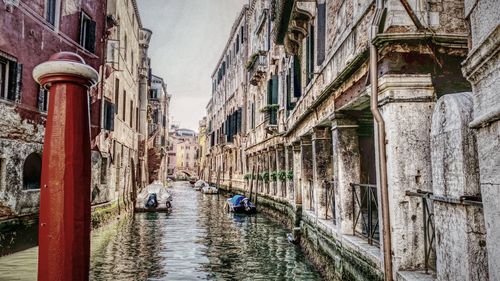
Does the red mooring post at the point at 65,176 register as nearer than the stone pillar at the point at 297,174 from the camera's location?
Yes

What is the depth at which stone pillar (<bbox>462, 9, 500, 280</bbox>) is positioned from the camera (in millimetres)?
2186

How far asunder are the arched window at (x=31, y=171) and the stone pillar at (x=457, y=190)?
9.43m

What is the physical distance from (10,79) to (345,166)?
293 inches

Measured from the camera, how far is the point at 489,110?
223 cm

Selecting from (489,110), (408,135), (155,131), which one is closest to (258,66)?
(408,135)

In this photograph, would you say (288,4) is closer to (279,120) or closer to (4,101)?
(279,120)

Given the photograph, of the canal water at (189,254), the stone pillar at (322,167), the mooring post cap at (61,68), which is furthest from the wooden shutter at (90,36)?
the mooring post cap at (61,68)

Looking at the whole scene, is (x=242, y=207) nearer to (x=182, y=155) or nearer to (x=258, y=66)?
(x=258, y=66)

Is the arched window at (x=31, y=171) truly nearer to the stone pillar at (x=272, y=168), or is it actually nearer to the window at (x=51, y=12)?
the window at (x=51, y=12)

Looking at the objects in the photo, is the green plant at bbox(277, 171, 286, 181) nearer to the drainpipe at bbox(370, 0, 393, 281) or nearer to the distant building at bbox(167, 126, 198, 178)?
the drainpipe at bbox(370, 0, 393, 281)

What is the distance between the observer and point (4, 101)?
328 inches

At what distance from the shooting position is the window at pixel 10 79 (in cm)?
854

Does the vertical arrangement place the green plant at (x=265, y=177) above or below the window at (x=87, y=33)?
below

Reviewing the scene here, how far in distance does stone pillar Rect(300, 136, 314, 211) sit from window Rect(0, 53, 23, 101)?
6856mm
